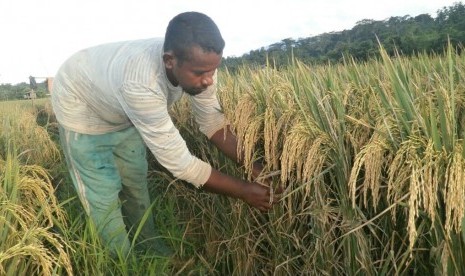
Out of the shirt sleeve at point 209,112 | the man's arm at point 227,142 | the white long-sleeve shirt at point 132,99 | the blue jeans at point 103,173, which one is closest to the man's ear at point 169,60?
the white long-sleeve shirt at point 132,99

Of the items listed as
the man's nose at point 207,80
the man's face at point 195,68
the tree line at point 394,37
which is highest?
the man's face at point 195,68

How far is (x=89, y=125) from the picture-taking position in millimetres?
3014

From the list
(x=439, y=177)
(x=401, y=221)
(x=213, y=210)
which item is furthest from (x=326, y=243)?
(x=213, y=210)

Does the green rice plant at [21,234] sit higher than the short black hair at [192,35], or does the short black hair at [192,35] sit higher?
the short black hair at [192,35]

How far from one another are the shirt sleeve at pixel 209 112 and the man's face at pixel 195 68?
530 mm

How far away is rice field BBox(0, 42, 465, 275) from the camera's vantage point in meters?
1.70

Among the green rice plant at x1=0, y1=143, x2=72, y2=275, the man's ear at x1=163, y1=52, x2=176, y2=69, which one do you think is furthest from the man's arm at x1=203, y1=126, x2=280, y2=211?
the green rice plant at x1=0, y1=143, x2=72, y2=275

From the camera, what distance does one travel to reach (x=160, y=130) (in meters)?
2.47

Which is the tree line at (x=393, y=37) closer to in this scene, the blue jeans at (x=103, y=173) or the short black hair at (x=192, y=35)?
the blue jeans at (x=103, y=173)

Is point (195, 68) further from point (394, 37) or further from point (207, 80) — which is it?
point (394, 37)

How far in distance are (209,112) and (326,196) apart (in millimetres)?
1095

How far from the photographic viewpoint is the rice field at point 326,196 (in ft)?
5.58

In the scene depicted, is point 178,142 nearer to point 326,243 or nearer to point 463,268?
point 326,243

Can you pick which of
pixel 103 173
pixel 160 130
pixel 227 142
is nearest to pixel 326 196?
pixel 227 142
